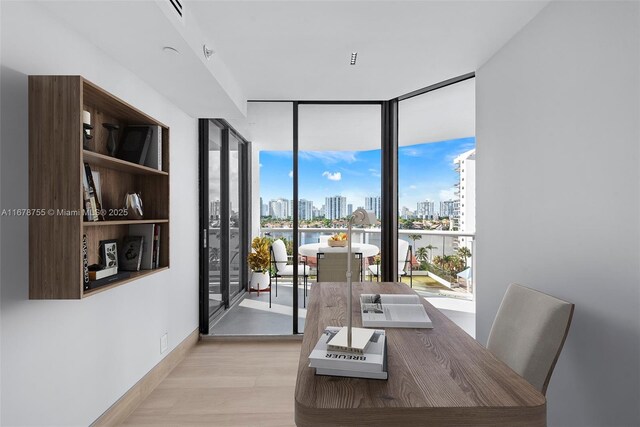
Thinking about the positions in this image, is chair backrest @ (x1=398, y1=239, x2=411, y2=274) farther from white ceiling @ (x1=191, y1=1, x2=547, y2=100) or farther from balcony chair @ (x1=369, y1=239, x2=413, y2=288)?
white ceiling @ (x1=191, y1=1, x2=547, y2=100)

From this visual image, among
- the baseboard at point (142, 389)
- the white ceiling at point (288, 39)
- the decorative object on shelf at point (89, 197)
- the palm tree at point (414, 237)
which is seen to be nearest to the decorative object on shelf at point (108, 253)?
the decorative object on shelf at point (89, 197)

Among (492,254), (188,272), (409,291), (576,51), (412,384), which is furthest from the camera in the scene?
(188,272)

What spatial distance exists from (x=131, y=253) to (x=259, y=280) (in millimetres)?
1903

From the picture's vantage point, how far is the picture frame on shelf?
186 cm

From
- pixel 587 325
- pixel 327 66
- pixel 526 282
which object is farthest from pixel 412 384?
pixel 327 66

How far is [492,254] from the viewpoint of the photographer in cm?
247

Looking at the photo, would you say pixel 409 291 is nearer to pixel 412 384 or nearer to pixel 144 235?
pixel 412 384

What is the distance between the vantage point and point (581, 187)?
1.64 m

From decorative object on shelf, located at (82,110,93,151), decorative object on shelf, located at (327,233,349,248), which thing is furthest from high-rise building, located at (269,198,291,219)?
decorative object on shelf, located at (82,110,93,151)

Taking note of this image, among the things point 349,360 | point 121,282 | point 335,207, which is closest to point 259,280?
point 335,207

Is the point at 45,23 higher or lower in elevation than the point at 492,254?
higher

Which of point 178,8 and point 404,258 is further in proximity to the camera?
point 404,258

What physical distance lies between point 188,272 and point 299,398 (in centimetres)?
258

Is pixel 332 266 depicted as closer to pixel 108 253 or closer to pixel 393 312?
pixel 393 312
